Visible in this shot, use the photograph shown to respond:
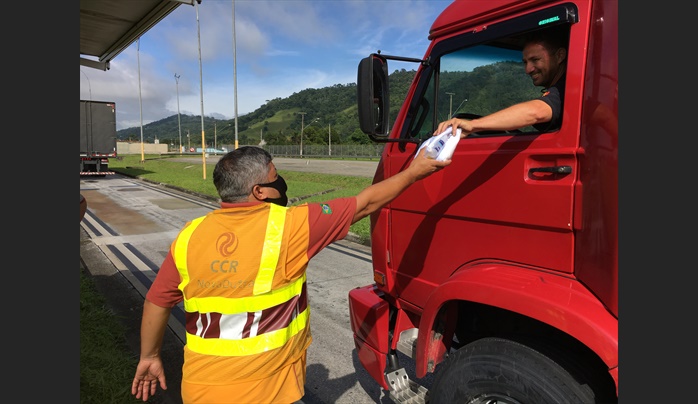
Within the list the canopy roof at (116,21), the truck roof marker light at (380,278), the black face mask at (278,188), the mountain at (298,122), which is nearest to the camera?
the black face mask at (278,188)

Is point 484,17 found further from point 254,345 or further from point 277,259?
point 254,345

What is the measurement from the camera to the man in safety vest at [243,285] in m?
1.72

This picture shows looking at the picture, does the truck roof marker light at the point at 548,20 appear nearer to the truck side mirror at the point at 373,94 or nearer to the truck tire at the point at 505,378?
the truck side mirror at the point at 373,94

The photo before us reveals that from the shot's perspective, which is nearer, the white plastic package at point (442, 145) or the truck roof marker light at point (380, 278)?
the white plastic package at point (442, 145)

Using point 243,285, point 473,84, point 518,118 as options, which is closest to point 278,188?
point 243,285

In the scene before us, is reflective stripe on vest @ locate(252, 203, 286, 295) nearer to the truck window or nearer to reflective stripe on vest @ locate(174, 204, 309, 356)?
reflective stripe on vest @ locate(174, 204, 309, 356)

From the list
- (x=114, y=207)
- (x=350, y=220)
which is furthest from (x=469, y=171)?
(x=114, y=207)

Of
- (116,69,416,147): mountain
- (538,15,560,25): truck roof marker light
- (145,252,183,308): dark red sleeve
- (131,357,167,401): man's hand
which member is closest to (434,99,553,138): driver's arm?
(538,15,560,25): truck roof marker light

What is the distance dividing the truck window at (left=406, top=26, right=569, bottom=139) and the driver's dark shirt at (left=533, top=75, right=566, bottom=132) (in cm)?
17

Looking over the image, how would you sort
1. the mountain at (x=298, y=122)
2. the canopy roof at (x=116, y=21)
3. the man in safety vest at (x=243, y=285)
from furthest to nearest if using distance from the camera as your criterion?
the mountain at (x=298, y=122), the canopy roof at (x=116, y=21), the man in safety vest at (x=243, y=285)

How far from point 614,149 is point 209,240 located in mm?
1538

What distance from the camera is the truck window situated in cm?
220

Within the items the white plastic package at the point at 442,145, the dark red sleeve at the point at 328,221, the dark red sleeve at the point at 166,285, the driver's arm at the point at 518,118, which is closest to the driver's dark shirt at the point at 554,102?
the driver's arm at the point at 518,118

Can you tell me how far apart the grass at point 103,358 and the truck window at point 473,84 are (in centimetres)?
275
